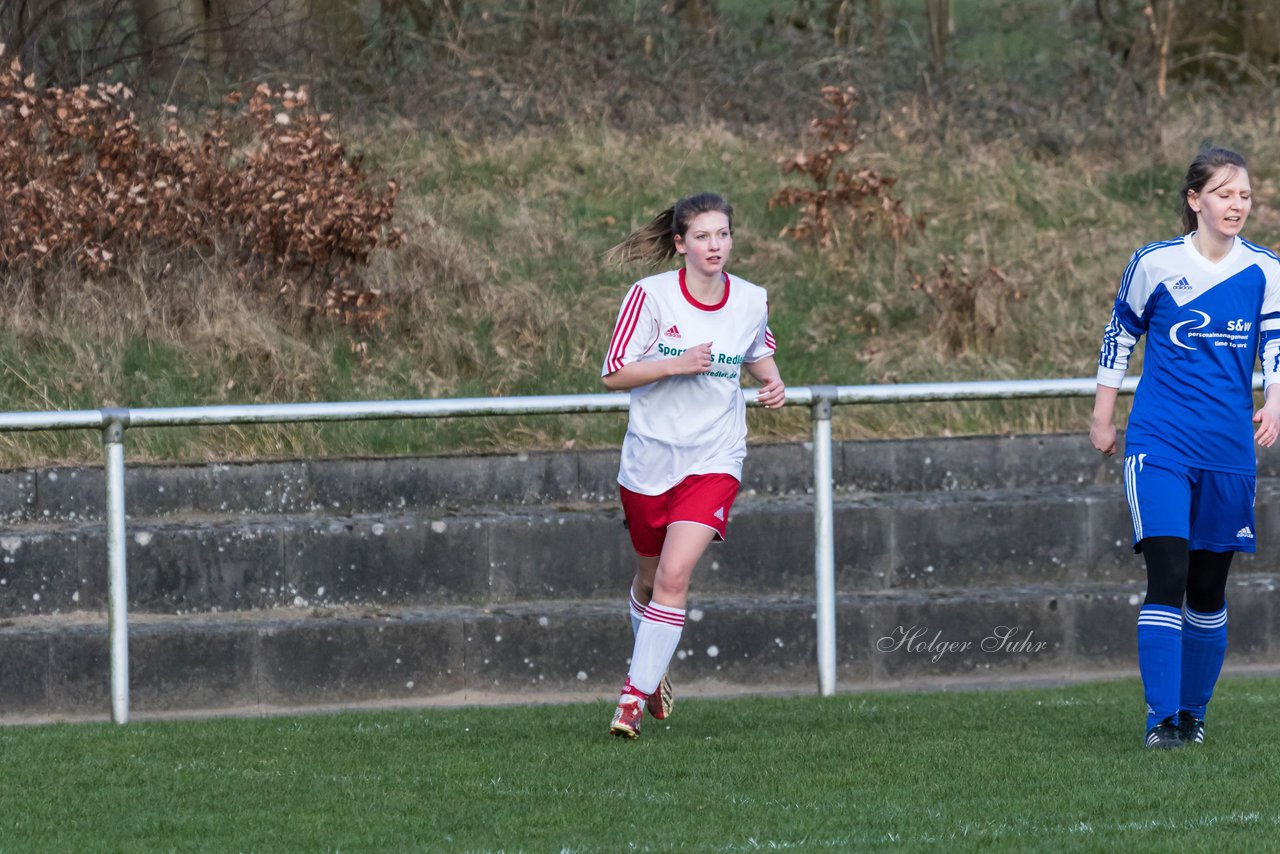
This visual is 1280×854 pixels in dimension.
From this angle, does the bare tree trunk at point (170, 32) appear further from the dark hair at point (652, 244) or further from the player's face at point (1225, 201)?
the player's face at point (1225, 201)

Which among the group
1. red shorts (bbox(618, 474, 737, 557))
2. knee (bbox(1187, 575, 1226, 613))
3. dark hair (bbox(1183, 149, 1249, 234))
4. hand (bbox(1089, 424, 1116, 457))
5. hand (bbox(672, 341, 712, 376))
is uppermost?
dark hair (bbox(1183, 149, 1249, 234))

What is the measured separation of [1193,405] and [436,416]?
3.32 m

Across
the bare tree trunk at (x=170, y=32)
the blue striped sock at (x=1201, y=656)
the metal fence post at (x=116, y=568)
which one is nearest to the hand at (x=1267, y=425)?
the blue striped sock at (x=1201, y=656)

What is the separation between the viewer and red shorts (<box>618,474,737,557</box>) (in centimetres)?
680

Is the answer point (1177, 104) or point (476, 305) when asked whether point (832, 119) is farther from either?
point (1177, 104)

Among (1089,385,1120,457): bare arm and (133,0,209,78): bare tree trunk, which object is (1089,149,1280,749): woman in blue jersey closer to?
(1089,385,1120,457): bare arm

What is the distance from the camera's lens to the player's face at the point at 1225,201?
6.23m

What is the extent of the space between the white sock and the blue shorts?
5.26 ft

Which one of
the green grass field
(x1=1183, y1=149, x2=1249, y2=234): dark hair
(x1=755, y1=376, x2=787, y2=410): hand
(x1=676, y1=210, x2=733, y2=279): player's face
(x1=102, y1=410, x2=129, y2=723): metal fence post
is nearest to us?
the green grass field

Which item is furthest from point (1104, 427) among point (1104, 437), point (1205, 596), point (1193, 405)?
point (1205, 596)

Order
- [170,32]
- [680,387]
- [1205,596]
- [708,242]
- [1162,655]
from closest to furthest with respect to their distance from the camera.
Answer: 1. [1162,655]
2. [1205,596]
3. [708,242]
4. [680,387]
5. [170,32]

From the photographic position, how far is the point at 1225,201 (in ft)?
20.5

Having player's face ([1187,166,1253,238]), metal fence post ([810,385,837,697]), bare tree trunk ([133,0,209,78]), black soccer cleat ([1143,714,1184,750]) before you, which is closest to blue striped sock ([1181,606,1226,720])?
black soccer cleat ([1143,714,1184,750])

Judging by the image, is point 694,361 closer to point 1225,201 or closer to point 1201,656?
point 1225,201
